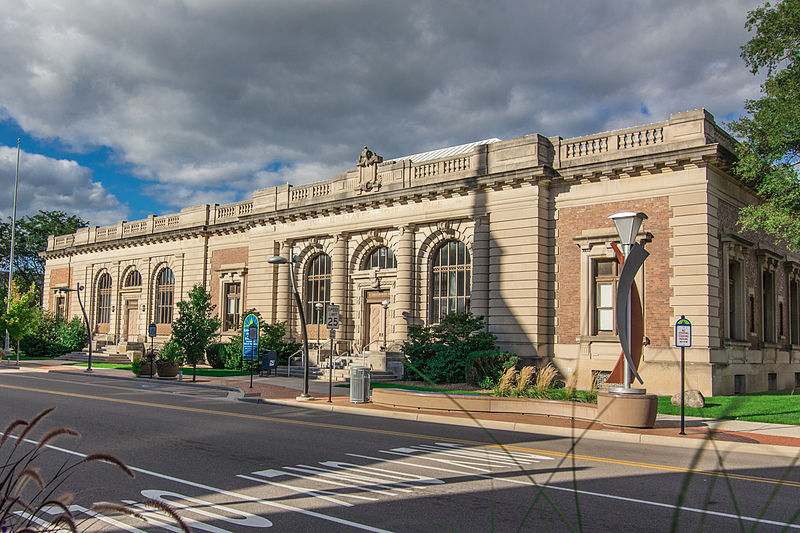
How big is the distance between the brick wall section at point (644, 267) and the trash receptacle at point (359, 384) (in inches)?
360

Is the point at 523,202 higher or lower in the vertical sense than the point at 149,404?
higher

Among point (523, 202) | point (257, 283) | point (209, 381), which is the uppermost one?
point (523, 202)

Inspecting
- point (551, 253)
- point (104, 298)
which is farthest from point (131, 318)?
point (551, 253)

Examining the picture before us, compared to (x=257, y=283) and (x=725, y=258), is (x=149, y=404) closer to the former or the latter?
(x=257, y=283)

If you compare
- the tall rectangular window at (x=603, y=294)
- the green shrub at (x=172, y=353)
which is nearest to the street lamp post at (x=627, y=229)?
the tall rectangular window at (x=603, y=294)

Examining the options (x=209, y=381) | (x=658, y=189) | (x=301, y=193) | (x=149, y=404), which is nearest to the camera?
(x=149, y=404)

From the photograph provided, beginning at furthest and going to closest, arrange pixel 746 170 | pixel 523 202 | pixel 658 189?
pixel 523 202 < pixel 658 189 < pixel 746 170

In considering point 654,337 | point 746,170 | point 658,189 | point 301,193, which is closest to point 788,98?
point 746,170

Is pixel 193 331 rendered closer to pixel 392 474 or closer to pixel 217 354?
pixel 217 354

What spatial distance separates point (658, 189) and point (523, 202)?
5.26 metres

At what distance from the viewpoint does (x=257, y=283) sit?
37062 millimetres

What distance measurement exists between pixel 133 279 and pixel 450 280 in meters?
29.5

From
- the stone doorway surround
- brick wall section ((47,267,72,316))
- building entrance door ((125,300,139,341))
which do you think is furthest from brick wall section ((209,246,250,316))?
brick wall section ((47,267,72,316))

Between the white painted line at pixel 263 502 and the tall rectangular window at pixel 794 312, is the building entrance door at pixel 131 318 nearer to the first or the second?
the white painted line at pixel 263 502
